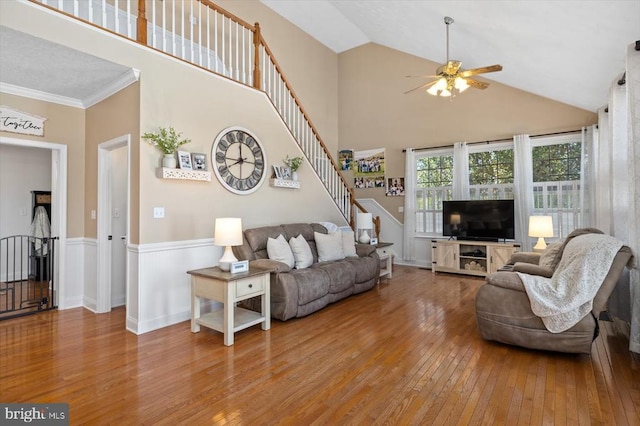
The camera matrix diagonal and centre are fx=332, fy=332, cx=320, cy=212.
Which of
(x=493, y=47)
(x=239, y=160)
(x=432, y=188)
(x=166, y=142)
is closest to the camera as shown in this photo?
(x=166, y=142)

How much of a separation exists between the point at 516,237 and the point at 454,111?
265cm

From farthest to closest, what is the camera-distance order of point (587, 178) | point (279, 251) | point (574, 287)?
1. point (587, 178)
2. point (279, 251)
3. point (574, 287)

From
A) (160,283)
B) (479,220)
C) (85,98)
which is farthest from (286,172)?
(479,220)

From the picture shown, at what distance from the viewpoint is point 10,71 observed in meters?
3.37

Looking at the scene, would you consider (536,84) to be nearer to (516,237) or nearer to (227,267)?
(516,237)

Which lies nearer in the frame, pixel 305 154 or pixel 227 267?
pixel 227 267

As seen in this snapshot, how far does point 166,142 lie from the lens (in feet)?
11.7

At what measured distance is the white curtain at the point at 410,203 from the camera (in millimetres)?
6926

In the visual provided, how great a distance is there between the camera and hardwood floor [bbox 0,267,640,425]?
204 cm

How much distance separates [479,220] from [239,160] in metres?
4.32

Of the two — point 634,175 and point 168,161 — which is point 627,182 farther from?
point 168,161

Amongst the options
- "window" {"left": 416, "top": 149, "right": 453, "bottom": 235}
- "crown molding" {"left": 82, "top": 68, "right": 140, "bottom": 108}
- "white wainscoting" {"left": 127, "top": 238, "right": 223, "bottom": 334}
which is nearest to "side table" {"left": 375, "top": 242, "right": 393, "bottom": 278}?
"window" {"left": 416, "top": 149, "right": 453, "bottom": 235}

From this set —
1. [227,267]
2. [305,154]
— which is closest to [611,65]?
[305,154]

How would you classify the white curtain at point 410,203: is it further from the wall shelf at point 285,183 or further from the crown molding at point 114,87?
the crown molding at point 114,87
